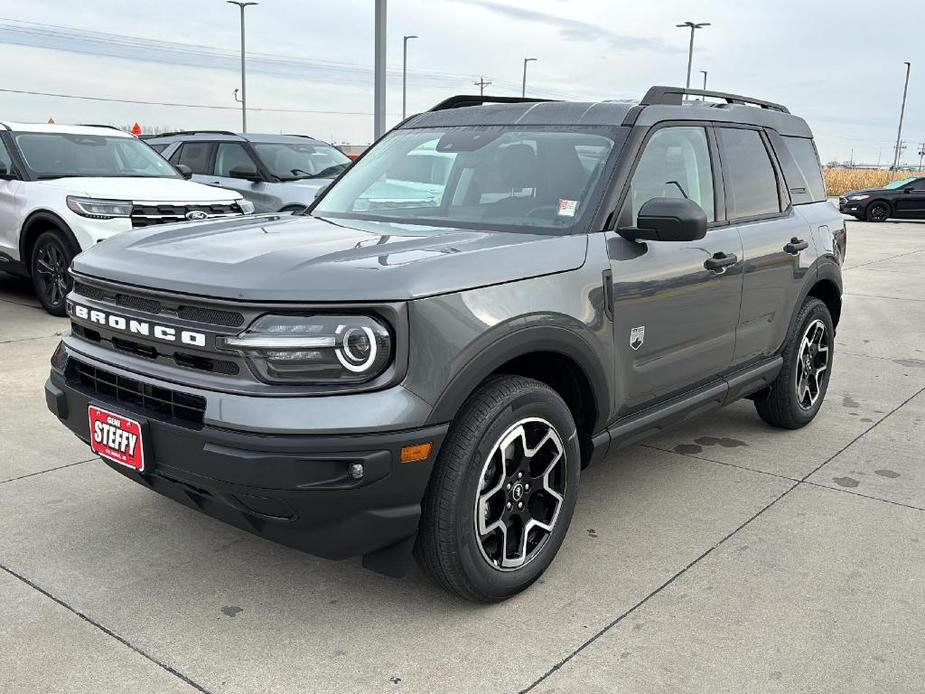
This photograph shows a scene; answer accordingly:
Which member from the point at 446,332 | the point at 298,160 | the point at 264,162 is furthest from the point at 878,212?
the point at 446,332

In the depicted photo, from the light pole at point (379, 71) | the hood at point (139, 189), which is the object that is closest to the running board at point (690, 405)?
the hood at point (139, 189)

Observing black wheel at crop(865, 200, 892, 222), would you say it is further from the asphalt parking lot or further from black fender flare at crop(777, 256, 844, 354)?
the asphalt parking lot

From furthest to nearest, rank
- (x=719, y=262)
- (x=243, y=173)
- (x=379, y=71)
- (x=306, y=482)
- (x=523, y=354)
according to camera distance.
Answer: (x=379, y=71) → (x=243, y=173) → (x=719, y=262) → (x=523, y=354) → (x=306, y=482)

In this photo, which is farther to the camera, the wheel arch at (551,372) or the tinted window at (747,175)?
the tinted window at (747,175)

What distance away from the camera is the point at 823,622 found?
304 cm

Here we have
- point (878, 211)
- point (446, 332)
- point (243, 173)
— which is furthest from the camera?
point (878, 211)

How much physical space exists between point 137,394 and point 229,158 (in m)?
9.77

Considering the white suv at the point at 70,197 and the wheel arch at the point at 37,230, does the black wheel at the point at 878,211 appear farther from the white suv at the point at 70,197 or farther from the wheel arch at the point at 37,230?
the wheel arch at the point at 37,230

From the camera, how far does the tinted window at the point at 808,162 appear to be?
5090 millimetres

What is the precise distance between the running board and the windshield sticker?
2.84ft

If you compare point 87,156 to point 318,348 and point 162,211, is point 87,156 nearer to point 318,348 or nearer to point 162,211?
point 162,211

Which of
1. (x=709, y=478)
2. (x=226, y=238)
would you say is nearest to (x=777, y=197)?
(x=709, y=478)

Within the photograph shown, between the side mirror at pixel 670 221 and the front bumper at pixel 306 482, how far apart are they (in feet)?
4.07

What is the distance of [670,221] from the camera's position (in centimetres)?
332
